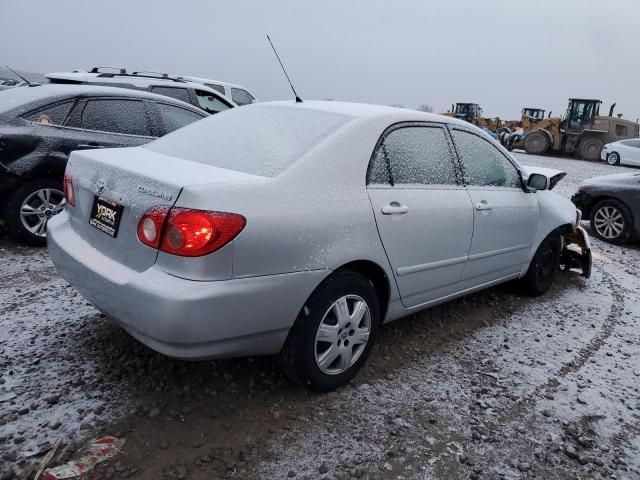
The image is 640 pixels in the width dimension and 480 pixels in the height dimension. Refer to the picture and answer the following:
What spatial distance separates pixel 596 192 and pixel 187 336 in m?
6.94

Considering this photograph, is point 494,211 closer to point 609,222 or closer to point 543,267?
point 543,267

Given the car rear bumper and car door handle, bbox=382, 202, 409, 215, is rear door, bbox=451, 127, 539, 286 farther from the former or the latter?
the car rear bumper

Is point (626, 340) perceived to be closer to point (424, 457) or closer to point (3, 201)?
point (424, 457)

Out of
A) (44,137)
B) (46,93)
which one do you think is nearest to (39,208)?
(44,137)

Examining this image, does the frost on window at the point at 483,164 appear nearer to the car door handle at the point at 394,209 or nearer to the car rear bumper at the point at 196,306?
the car door handle at the point at 394,209

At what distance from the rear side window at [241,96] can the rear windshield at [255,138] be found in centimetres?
923

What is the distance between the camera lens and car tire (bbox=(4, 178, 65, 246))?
4.47m

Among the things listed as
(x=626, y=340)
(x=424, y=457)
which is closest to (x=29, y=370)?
(x=424, y=457)

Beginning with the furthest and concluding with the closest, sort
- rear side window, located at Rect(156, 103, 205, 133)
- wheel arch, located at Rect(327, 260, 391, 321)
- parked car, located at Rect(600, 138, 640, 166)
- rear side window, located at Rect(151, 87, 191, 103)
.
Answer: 1. parked car, located at Rect(600, 138, 640, 166)
2. rear side window, located at Rect(151, 87, 191, 103)
3. rear side window, located at Rect(156, 103, 205, 133)
4. wheel arch, located at Rect(327, 260, 391, 321)

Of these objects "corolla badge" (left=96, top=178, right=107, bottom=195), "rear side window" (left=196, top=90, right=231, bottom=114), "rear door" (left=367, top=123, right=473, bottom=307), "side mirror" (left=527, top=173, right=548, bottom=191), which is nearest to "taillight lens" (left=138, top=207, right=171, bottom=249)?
"corolla badge" (left=96, top=178, right=107, bottom=195)

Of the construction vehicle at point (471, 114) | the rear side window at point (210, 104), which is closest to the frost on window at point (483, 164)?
the rear side window at point (210, 104)

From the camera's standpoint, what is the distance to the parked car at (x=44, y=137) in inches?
173

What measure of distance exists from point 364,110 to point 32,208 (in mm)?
3303

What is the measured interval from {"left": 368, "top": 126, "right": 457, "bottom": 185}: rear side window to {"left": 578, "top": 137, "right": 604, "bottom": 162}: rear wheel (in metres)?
23.8
